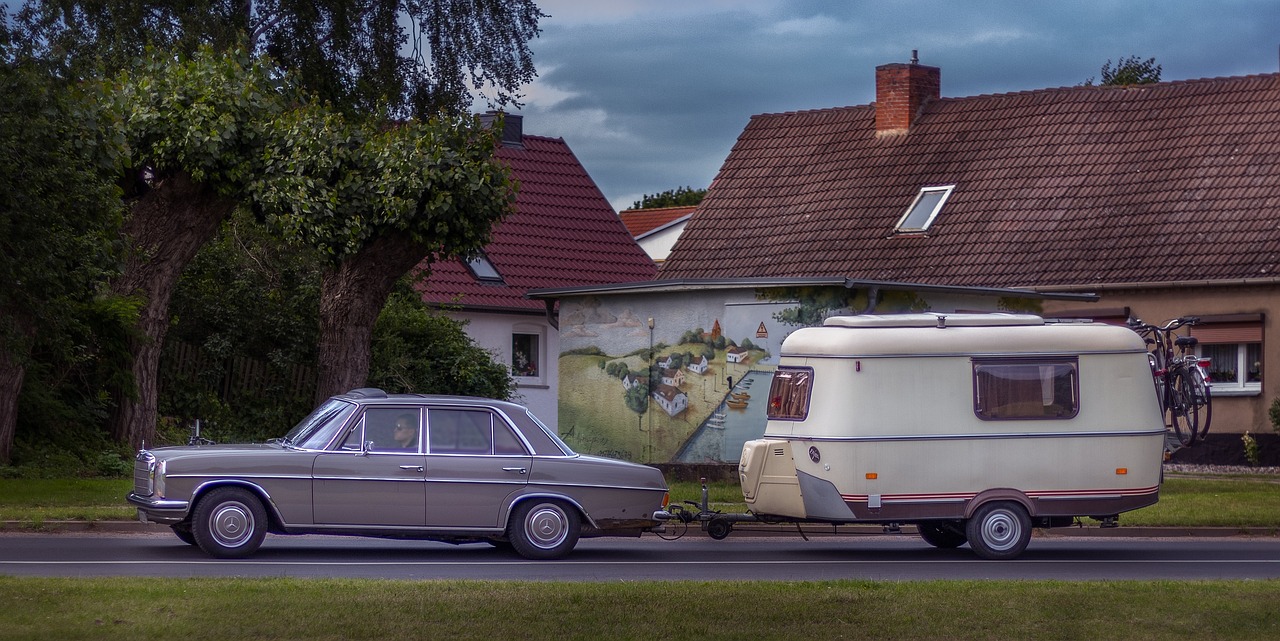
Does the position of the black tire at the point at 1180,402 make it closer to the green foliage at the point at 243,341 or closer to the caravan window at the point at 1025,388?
the caravan window at the point at 1025,388

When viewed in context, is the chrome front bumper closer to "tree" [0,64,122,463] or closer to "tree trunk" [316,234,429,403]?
"tree" [0,64,122,463]

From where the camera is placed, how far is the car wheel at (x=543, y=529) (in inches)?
596

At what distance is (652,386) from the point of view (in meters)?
25.7

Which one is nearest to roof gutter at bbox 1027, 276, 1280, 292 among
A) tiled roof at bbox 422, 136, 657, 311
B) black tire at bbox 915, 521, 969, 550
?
tiled roof at bbox 422, 136, 657, 311

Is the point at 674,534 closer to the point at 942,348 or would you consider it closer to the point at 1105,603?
the point at 942,348

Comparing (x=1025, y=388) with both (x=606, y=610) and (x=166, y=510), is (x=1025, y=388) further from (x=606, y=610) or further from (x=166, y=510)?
(x=166, y=510)

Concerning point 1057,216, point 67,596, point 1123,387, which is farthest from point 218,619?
point 1057,216

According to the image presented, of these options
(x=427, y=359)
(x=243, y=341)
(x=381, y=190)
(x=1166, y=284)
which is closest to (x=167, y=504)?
(x=381, y=190)

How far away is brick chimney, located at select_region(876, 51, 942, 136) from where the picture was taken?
39.3 m

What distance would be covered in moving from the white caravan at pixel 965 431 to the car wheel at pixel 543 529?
220 centimetres

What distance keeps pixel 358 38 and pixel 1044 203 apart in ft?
49.7

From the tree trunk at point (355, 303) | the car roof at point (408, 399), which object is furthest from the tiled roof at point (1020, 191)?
Answer: the car roof at point (408, 399)

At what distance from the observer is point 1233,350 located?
30.6 m

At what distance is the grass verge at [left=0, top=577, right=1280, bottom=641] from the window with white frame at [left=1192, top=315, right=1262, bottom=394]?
1906 cm
